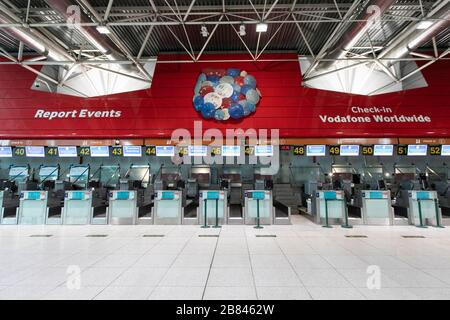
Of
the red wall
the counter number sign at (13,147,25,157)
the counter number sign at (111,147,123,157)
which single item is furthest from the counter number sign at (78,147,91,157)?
the counter number sign at (13,147,25,157)

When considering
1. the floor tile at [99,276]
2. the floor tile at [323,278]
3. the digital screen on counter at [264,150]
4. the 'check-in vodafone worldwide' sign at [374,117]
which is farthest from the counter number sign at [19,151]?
the 'check-in vodafone worldwide' sign at [374,117]

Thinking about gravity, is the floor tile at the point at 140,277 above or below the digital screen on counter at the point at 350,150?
below

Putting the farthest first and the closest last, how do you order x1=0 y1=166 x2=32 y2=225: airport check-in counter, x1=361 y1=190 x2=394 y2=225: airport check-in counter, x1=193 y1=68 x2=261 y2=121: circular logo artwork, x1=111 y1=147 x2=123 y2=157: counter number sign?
x1=111 y1=147 x2=123 y2=157: counter number sign < x1=193 y1=68 x2=261 y2=121: circular logo artwork < x1=0 y1=166 x2=32 y2=225: airport check-in counter < x1=361 y1=190 x2=394 y2=225: airport check-in counter

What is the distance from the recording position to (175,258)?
3902mm

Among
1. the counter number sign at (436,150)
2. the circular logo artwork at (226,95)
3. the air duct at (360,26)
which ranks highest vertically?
the air duct at (360,26)

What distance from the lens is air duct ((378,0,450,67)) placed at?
534cm

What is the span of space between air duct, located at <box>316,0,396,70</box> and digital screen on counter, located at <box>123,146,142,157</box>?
23.1ft

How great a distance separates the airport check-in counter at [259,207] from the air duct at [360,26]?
185 inches

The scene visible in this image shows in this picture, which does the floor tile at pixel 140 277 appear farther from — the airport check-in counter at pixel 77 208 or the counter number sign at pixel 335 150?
the counter number sign at pixel 335 150

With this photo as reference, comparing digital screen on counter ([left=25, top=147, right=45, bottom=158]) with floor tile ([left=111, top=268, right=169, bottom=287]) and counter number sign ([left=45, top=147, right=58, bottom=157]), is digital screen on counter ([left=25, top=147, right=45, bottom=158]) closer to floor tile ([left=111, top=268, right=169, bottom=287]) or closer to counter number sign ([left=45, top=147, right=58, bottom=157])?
counter number sign ([left=45, top=147, right=58, bottom=157])

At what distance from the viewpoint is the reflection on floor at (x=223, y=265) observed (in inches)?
106

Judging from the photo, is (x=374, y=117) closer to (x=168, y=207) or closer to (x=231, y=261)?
(x=231, y=261)
